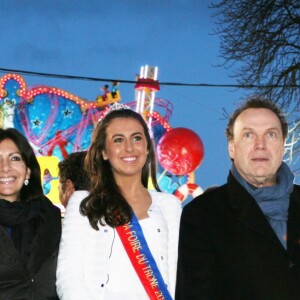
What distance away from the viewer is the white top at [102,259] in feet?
11.4

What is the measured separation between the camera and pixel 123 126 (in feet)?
12.6

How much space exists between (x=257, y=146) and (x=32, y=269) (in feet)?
4.59

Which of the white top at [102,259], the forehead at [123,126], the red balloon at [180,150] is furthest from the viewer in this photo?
the red balloon at [180,150]

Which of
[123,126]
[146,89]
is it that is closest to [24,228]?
[123,126]

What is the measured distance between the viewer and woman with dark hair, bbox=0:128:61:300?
11.9 feet

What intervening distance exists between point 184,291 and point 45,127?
51.6 feet

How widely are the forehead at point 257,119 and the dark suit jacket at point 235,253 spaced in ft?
1.01

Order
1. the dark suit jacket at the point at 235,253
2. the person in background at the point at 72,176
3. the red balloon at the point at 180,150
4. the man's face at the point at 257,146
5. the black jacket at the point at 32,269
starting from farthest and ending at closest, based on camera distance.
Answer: the red balloon at the point at 180,150
the person in background at the point at 72,176
the black jacket at the point at 32,269
the man's face at the point at 257,146
the dark suit jacket at the point at 235,253

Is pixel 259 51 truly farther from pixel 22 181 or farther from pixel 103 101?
pixel 103 101

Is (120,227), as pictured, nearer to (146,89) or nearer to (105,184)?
(105,184)

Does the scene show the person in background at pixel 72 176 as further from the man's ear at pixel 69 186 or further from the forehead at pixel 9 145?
the forehead at pixel 9 145

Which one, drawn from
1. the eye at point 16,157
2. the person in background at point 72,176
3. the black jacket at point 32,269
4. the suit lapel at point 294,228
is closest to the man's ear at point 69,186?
the person in background at point 72,176

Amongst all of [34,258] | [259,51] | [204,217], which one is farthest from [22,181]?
[259,51]

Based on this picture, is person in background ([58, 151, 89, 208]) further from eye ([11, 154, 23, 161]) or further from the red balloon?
the red balloon
